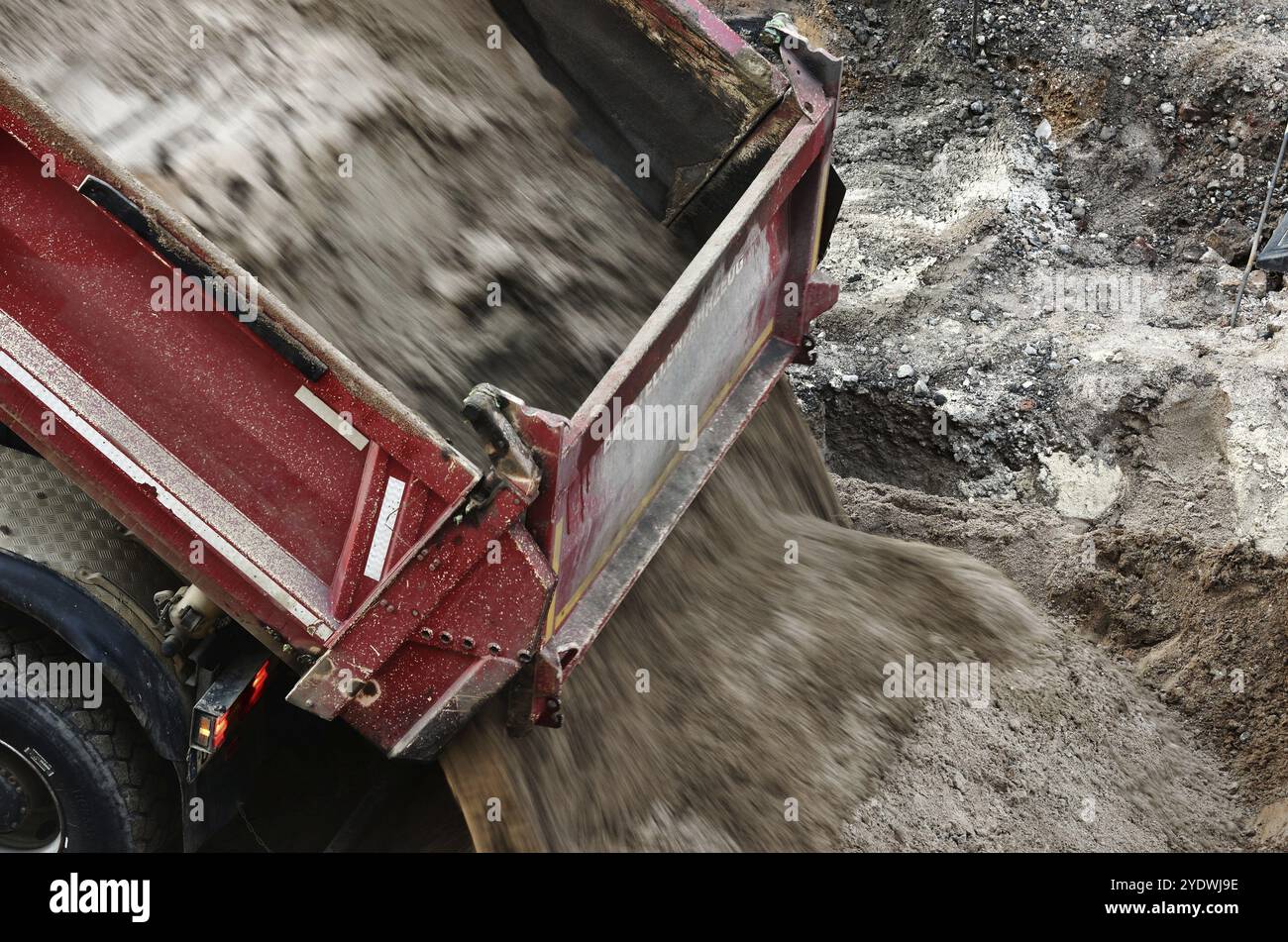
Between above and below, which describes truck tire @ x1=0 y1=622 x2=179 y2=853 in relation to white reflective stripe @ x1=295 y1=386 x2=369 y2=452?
below

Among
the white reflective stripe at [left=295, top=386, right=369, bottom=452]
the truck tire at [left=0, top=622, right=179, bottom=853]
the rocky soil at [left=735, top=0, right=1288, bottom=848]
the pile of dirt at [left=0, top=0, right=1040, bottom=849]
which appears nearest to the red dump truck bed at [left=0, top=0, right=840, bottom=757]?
the white reflective stripe at [left=295, top=386, right=369, bottom=452]

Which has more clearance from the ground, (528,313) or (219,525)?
(528,313)

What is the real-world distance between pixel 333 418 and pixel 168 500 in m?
0.36

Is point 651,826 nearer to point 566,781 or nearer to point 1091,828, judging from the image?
point 566,781

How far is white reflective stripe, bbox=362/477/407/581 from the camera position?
249 centimetres

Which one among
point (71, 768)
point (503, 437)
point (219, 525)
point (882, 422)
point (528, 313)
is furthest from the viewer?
point (882, 422)

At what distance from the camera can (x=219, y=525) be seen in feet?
8.29

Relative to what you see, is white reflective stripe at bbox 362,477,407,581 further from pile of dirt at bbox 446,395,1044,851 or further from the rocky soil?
the rocky soil

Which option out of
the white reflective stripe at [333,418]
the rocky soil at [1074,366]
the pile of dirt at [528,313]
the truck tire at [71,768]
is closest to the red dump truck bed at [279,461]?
the white reflective stripe at [333,418]

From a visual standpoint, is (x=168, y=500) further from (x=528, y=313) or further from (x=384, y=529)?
(x=528, y=313)

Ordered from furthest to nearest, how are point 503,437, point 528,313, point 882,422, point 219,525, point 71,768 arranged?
point 882,422 < point 528,313 < point 71,768 < point 219,525 < point 503,437

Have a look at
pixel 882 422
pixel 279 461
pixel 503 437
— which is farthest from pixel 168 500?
pixel 882 422

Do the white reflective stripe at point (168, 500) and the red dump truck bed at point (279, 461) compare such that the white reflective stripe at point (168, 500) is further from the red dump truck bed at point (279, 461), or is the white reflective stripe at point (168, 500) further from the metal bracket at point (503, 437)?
the metal bracket at point (503, 437)

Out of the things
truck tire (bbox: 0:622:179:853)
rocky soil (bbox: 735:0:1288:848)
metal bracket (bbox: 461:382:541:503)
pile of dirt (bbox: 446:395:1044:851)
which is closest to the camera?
metal bracket (bbox: 461:382:541:503)
